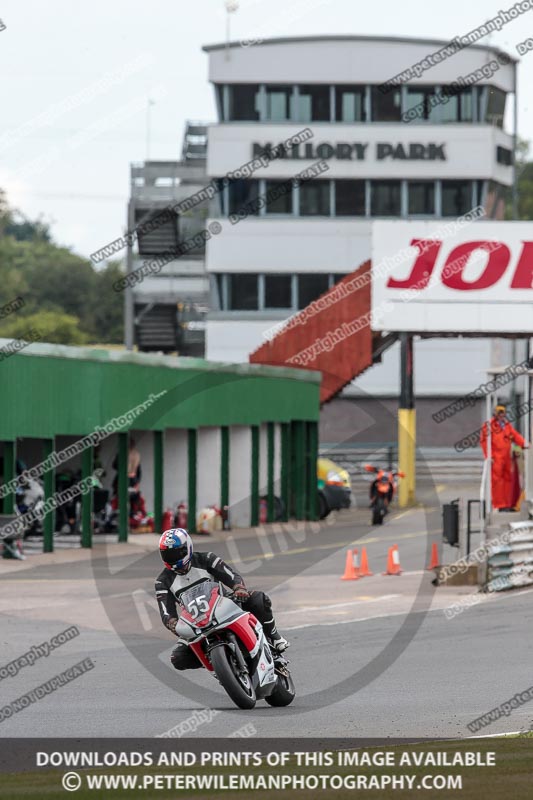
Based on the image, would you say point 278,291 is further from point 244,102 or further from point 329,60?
point 329,60

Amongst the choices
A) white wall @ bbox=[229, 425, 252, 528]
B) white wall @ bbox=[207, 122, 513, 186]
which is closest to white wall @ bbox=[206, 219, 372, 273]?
white wall @ bbox=[207, 122, 513, 186]

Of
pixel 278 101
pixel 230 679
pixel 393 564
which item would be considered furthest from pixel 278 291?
pixel 230 679

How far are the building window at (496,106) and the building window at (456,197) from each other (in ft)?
10.7

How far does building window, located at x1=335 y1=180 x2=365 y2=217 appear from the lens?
225ft

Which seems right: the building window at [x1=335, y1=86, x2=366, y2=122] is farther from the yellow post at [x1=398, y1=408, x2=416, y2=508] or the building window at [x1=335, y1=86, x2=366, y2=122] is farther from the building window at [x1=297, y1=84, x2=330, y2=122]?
the yellow post at [x1=398, y1=408, x2=416, y2=508]

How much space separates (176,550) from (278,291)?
5655 cm

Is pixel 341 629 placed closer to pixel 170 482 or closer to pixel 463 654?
pixel 463 654

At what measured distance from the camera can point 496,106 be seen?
7031cm

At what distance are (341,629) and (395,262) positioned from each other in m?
26.0

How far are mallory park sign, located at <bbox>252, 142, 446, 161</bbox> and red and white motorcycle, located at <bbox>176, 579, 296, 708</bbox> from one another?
56.6 meters

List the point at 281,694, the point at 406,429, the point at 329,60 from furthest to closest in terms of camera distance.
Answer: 1. the point at 329,60
2. the point at 406,429
3. the point at 281,694

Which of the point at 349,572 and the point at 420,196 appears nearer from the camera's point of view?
the point at 349,572

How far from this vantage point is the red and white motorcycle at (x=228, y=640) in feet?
40.3

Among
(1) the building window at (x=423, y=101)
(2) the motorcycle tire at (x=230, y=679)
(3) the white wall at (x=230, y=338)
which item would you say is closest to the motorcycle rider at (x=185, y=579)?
(2) the motorcycle tire at (x=230, y=679)
